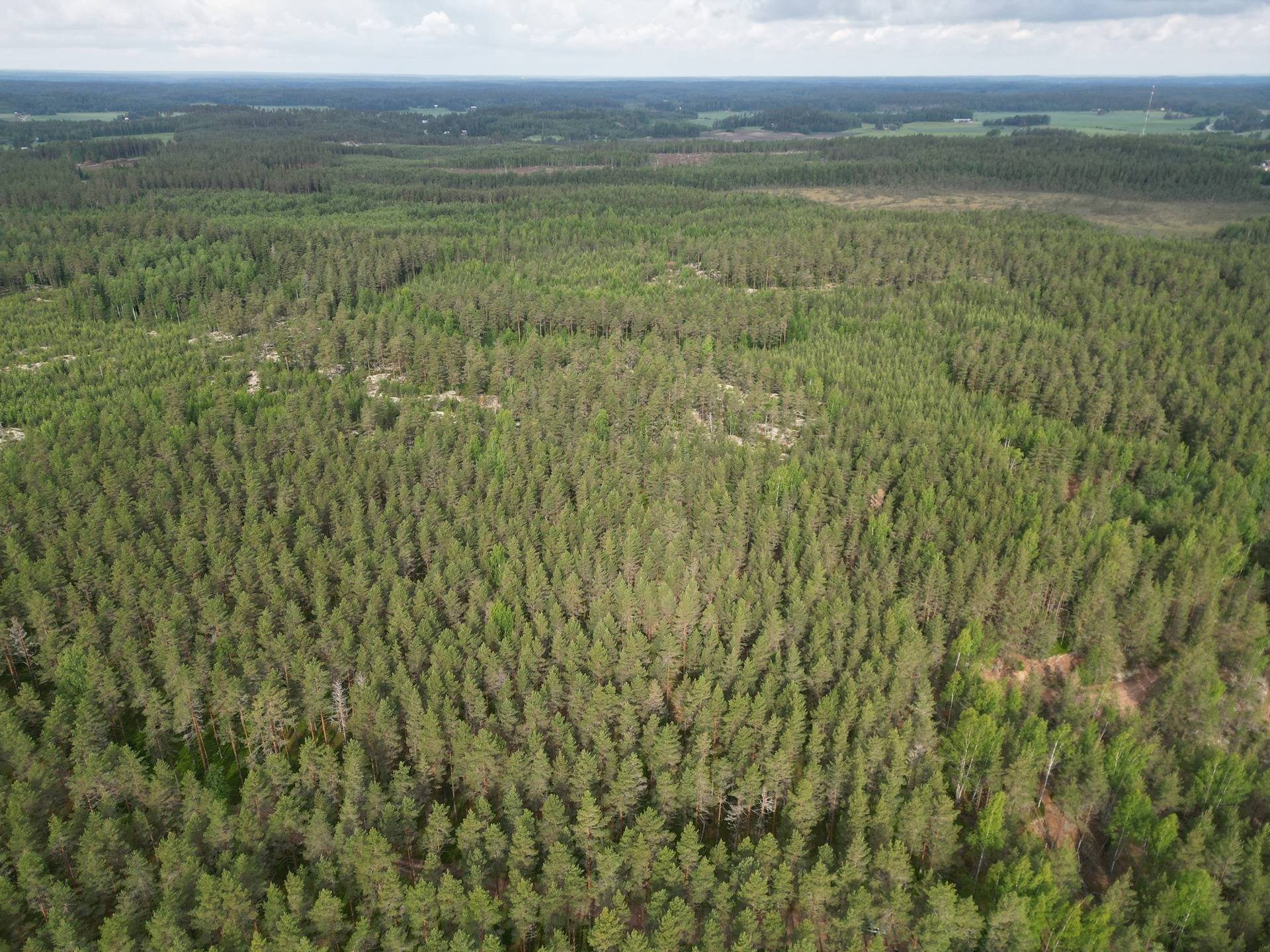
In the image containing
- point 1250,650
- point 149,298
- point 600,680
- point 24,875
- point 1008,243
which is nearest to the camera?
point 24,875

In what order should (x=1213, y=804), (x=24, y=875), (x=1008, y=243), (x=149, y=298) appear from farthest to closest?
(x=1008, y=243) < (x=149, y=298) < (x=1213, y=804) < (x=24, y=875)

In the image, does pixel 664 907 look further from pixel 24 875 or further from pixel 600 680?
pixel 24 875

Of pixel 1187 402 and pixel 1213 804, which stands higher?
pixel 1187 402

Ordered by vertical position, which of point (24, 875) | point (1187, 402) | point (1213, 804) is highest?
point (1187, 402)

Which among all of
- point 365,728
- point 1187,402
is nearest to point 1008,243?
point 1187,402

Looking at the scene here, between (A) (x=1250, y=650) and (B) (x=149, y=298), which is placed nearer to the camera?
(A) (x=1250, y=650)

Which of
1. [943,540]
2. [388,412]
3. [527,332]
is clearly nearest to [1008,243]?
[527,332]
